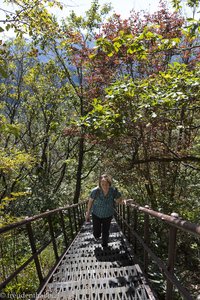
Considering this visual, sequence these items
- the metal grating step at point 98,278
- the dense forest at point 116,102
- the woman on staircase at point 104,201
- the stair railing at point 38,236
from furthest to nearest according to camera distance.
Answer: the woman on staircase at point 104,201
the dense forest at point 116,102
the metal grating step at point 98,278
the stair railing at point 38,236

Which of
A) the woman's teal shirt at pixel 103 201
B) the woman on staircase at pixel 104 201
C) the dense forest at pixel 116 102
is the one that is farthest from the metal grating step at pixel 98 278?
the dense forest at pixel 116 102

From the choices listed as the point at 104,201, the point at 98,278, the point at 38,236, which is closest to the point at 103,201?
the point at 104,201

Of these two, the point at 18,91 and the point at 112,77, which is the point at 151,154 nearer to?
the point at 112,77

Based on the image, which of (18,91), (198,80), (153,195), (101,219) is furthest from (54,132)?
(198,80)

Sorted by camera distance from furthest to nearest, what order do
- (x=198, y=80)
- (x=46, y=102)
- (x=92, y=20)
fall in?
(x=46, y=102) < (x=92, y=20) < (x=198, y=80)

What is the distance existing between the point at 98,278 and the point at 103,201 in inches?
79.5

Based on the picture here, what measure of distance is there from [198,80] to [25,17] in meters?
3.18

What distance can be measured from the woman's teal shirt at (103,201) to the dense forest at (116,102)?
1.21 metres

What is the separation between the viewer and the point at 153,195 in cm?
922

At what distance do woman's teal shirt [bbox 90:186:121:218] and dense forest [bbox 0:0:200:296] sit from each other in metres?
1.21

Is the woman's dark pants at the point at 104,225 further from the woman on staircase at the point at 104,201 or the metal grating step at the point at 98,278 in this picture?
the metal grating step at the point at 98,278

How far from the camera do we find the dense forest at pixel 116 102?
4.83 metres

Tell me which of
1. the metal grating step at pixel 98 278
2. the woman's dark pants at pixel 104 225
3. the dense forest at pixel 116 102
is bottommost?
the metal grating step at pixel 98 278

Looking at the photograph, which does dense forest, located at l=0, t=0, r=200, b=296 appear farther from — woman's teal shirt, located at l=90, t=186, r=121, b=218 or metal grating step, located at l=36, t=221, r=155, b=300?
metal grating step, located at l=36, t=221, r=155, b=300
